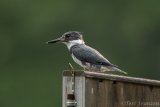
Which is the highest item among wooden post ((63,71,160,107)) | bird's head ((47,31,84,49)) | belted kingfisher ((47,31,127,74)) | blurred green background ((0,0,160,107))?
blurred green background ((0,0,160,107))

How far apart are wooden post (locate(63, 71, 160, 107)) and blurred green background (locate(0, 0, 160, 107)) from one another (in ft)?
78.6

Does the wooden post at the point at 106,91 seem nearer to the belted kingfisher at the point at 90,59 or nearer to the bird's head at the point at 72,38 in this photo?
the belted kingfisher at the point at 90,59

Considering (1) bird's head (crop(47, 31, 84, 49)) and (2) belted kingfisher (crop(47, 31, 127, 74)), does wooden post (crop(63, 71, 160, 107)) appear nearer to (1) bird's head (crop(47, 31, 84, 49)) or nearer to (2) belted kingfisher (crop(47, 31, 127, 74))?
(2) belted kingfisher (crop(47, 31, 127, 74))

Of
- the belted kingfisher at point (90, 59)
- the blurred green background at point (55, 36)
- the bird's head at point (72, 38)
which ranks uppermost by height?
the blurred green background at point (55, 36)

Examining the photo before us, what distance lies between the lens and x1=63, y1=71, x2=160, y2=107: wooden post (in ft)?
37.7

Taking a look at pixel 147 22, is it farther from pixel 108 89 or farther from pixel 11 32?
pixel 108 89

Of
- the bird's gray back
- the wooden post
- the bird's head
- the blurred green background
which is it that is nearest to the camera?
the wooden post

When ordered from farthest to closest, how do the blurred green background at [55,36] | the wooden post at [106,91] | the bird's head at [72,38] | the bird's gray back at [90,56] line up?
the blurred green background at [55,36] < the bird's head at [72,38] < the bird's gray back at [90,56] < the wooden post at [106,91]

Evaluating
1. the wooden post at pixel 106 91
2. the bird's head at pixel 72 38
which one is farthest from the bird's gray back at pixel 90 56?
the wooden post at pixel 106 91

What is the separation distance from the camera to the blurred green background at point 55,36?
38.5 metres

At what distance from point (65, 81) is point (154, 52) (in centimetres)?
2983

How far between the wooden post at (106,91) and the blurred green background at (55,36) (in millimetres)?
23969

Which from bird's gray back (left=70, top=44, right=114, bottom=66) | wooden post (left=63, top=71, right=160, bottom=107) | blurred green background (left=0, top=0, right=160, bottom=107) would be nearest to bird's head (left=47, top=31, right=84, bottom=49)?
bird's gray back (left=70, top=44, right=114, bottom=66)

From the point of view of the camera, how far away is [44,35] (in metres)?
40.7
